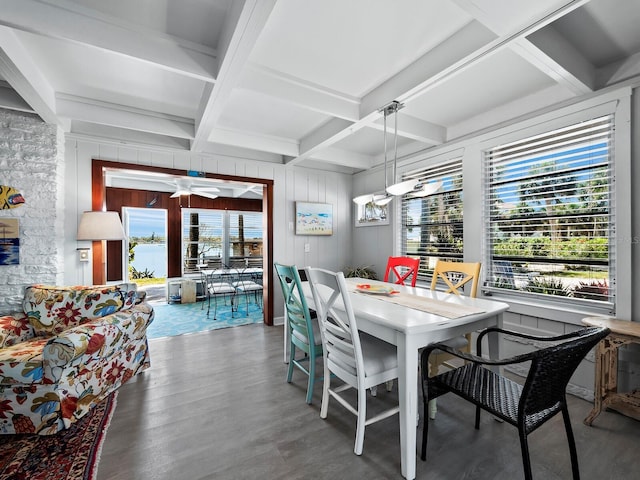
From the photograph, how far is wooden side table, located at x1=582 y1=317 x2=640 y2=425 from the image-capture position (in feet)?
6.26

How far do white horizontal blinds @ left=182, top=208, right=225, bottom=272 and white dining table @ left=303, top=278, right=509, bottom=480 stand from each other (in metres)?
5.41

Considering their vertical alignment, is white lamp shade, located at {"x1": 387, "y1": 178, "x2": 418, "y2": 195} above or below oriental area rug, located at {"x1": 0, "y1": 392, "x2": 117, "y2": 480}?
above

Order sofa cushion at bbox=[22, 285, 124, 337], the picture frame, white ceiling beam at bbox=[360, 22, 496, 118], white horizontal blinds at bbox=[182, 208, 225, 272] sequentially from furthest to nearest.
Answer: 1. white horizontal blinds at bbox=[182, 208, 225, 272]
2. the picture frame
3. sofa cushion at bbox=[22, 285, 124, 337]
4. white ceiling beam at bbox=[360, 22, 496, 118]

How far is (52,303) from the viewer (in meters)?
2.44

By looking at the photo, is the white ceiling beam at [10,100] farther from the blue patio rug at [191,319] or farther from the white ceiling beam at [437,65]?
the white ceiling beam at [437,65]

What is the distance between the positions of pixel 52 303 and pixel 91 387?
2.95ft

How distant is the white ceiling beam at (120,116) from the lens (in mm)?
2641

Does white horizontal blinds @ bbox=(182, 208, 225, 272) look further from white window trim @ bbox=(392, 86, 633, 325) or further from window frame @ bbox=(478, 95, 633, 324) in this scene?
window frame @ bbox=(478, 95, 633, 324)

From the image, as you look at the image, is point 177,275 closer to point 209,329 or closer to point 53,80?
point 209,329

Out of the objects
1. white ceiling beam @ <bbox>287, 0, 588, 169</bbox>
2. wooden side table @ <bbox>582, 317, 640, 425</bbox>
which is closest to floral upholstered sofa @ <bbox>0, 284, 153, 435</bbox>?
white ceiling beam @ <bbox>287, 0, 588, 169</bbox>

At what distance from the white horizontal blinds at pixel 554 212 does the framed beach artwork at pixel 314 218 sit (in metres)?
2.35

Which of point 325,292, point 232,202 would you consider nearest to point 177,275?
point 232,202

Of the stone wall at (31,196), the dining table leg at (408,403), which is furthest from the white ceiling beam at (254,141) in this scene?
the dining table leg at (408,403)

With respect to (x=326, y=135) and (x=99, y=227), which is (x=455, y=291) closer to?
(x=326, y=135)
